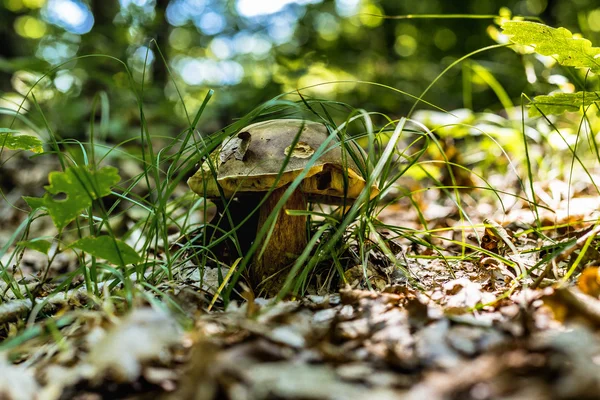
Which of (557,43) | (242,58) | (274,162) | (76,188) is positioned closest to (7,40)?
(242,58)

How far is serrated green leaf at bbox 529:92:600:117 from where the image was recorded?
1.35 meters

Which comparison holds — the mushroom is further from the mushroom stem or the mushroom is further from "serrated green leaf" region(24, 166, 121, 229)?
"serrated green leaf" region(24, 166, 121, 229)

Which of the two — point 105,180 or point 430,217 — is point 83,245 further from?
point 430,217

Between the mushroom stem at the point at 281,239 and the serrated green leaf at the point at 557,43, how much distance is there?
2.81 ft

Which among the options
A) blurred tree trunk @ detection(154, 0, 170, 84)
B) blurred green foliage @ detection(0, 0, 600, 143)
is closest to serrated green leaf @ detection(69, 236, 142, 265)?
blurred green foliage @ detection(0, 0, 600, 143)

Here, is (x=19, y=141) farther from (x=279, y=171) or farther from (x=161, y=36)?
(x=161, y=36)

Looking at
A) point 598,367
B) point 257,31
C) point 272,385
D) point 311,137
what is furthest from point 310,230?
point 257,31

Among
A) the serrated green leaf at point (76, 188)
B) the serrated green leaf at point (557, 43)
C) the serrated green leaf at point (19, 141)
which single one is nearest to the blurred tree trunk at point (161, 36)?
the serrated green leaf at point (19, 141)

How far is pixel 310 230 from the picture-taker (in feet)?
5.32

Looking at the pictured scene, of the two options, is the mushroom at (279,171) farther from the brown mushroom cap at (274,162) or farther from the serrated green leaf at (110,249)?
the serrated green leaf at (110,249)

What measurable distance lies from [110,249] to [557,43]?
1.41 meters

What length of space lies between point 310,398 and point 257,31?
16.2 ft

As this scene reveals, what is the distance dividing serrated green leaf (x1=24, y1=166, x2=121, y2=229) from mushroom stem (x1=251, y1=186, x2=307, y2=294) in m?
0.59

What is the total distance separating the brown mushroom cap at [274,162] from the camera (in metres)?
1.31
